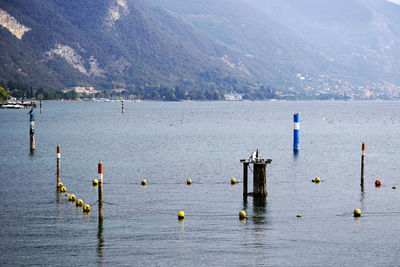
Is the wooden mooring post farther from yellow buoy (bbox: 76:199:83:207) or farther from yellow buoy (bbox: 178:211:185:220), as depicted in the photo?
yellow buoy (bbox: 76:199:83:207)

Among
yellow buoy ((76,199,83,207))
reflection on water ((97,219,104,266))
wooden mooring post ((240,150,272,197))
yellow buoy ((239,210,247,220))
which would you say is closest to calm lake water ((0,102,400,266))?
reflection on water ((97,219,104,266))

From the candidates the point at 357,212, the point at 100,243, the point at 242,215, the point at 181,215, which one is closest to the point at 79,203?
the point at 181,215

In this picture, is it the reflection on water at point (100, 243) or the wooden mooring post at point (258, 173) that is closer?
the reflection on water at point (100, 243)

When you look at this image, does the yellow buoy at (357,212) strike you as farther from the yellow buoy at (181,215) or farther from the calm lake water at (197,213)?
the yellow buoy at (181,215)

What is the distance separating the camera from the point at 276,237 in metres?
38.9

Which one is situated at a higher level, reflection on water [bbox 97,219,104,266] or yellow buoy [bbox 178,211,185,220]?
yellow buoy [bbox 178,211,185,220]

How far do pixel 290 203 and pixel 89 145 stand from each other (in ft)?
187

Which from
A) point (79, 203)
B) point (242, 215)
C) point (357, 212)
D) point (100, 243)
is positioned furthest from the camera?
point (79, 203)

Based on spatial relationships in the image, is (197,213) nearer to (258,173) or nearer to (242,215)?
(242,215)

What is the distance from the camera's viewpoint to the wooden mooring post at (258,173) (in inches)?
1855

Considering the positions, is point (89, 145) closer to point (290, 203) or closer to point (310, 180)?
point (310, 180)

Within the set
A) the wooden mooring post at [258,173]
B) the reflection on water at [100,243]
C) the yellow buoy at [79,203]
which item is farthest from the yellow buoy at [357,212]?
the yellow buoy at [79,203]

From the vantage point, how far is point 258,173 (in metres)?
48.2

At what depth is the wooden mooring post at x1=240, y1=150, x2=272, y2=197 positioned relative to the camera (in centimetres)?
4711
